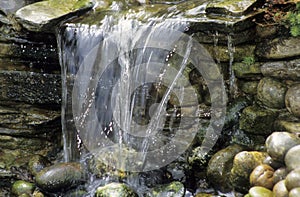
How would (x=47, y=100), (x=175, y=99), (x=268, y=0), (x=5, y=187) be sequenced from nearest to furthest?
(x=268, y=0) < (x=175, y=99) < (x=5, y=187) < (x=47, y=100)

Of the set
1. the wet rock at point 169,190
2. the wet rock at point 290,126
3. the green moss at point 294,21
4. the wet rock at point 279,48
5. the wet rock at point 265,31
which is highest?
the green moss at point 294,21

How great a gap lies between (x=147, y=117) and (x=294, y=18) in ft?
7.88

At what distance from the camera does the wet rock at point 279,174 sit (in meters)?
3.92

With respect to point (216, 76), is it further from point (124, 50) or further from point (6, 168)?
point (6, 168)

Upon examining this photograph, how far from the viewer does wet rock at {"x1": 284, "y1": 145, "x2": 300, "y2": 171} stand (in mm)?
3783

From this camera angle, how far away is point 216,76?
525cm

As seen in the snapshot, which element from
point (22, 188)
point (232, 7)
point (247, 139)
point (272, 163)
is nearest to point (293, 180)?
point (272, 163)

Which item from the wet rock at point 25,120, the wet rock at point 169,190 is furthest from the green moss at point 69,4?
the wet rock at point 169,190

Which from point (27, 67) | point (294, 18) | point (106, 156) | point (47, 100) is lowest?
point (106, 156)

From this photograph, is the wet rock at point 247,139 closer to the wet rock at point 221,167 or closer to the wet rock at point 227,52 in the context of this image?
the wet rock at point 221,167

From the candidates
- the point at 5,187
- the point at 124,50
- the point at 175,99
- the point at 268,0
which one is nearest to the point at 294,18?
the point at 268,0

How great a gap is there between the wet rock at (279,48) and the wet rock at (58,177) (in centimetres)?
301

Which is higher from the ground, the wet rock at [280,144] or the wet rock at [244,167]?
the wet rock at [280,144]

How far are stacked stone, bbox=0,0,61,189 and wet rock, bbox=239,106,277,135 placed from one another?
121 inches
